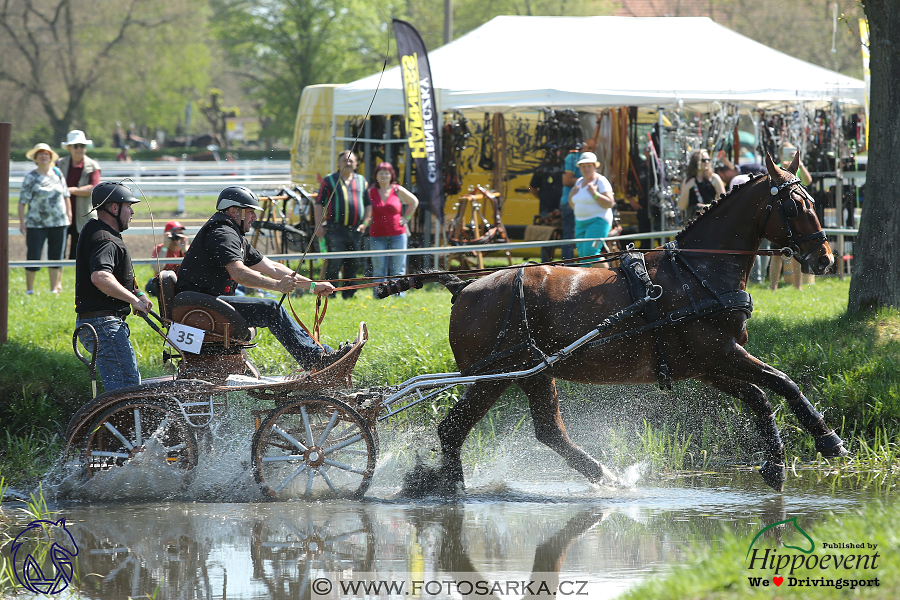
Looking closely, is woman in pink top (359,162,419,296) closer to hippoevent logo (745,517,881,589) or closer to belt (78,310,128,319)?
belt (78,310,128,319)

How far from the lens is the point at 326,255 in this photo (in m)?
7.96

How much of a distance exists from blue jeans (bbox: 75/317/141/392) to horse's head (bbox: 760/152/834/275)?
14.0 ft

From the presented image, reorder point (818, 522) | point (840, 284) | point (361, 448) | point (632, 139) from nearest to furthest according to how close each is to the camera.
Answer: point (818, 522)
point (361, 448)
point (840, 284)
point (632, 139)

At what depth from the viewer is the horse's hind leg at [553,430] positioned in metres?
6.54

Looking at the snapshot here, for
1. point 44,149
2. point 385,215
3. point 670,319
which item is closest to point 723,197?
point 670,319

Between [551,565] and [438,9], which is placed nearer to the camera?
[551,565]

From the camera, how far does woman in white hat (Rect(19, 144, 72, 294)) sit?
11.7 meters

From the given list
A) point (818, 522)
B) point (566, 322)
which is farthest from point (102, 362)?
point (818, 522)

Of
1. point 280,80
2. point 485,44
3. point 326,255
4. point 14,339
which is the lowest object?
point 14,339

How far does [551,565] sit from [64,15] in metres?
43.8

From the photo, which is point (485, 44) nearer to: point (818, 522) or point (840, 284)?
point (840, 284)

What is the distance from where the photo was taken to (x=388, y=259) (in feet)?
38.4

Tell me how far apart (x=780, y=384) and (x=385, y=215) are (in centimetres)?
685

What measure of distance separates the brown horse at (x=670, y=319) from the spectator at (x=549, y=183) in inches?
337
